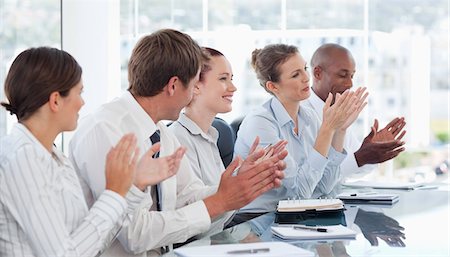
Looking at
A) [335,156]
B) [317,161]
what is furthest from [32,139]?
[335,156]

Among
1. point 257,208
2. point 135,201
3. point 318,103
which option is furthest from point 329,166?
point 135,201

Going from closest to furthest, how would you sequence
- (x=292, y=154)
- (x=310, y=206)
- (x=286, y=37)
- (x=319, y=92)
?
(x=310, y=206)
(x=292, y=154)
(x=319, y=92)
(x=286, y=37)

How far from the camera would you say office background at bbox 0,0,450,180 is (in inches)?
244

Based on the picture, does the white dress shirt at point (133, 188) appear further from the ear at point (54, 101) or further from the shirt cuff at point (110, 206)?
the ear at point (54, 101)

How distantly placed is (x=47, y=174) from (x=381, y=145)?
83.5 inches

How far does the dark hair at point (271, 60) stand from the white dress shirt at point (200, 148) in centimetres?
64

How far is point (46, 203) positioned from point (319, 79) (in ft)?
8.88

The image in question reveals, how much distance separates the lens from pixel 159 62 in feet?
8.84

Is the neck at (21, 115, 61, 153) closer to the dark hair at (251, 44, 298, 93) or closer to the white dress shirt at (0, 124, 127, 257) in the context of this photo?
the white dress shirt at (0, 124, 127, 257)

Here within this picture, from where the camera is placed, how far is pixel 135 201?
7.92ft

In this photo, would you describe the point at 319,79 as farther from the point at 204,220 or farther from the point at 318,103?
the point at 204,220

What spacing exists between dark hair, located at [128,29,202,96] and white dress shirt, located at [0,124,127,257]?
60cm

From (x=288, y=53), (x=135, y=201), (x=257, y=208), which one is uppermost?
(x=288, y=53)

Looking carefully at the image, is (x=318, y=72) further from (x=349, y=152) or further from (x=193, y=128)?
(x=193, y=128)
